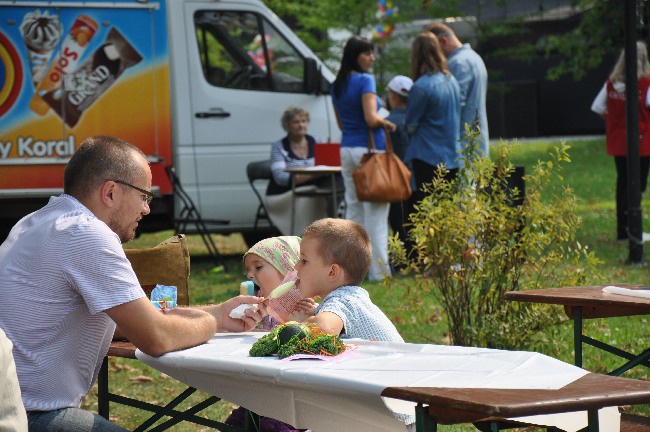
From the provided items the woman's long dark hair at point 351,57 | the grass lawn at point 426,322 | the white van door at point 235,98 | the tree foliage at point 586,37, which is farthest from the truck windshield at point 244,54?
the tree foliage at point 586,37

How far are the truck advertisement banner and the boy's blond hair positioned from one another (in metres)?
7.30

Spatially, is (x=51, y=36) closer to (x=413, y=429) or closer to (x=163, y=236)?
(x=163, y=236)

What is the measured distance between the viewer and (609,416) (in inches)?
119

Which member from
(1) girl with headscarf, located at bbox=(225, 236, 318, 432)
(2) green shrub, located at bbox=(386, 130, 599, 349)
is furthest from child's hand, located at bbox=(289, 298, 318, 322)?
(2) green shrub, located at bbox=(386, 130, 599, 349)

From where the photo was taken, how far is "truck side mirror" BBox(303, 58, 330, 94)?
1155 cm

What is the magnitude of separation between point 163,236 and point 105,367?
11916 millimetres

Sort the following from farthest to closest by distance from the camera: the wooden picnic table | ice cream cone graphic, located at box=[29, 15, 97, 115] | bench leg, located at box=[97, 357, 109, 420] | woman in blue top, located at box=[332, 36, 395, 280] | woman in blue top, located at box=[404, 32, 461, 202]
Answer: ice cream cone graphic, located at box=[29, 15, 97, 115], woman in blue top, located at box=[332, 36, 395, 280], woman in blue top, located at box=[404, 32, 461, 202], bench leg, located at box=[97, 357, 109, 420], the wooden picnic table

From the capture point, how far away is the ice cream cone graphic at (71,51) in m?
11.1

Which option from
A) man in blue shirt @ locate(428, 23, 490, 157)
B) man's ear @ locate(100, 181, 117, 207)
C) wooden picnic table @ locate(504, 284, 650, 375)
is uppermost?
man in blue shirt @ locate(428, 23, 490, 157)

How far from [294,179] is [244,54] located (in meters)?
1.58

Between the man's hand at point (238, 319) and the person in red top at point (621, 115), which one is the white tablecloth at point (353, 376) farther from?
the person in red top at point (621, 115)

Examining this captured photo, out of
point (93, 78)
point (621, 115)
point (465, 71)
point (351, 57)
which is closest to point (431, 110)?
point (465, 71)

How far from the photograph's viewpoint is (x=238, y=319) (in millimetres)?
4223

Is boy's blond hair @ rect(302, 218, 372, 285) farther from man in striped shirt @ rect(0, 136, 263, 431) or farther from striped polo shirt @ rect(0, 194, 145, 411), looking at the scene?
striped polo shirt @ rect(0, 194, 145, 411)
